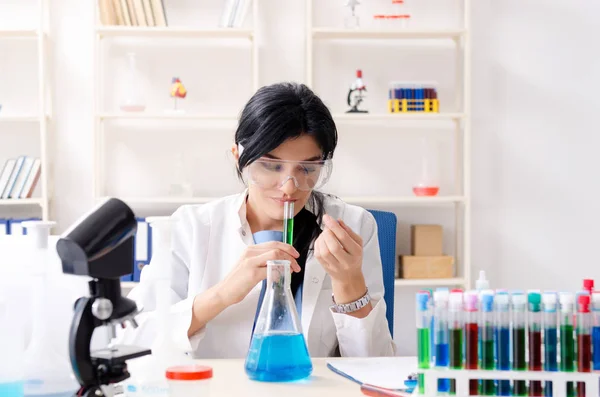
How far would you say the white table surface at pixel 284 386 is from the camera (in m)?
1.23

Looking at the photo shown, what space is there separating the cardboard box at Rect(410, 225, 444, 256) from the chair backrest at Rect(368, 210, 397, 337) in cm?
148

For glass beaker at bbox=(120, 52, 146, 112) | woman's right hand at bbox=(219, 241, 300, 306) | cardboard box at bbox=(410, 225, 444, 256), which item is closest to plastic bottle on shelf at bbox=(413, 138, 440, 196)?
cardboard box at bbox=(410, 225, 444, 256)

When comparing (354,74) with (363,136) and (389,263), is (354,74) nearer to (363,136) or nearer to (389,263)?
(363,136)

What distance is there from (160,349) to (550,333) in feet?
1.88

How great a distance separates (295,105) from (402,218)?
2024 mm

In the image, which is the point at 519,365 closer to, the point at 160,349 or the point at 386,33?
the point at 160,349

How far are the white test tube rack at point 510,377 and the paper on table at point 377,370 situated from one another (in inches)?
6.2

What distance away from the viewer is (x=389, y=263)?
2.02 metres

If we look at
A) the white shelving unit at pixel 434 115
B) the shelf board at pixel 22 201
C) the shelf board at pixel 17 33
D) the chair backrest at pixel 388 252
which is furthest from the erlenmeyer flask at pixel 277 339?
the shelf board at pixel 17 33

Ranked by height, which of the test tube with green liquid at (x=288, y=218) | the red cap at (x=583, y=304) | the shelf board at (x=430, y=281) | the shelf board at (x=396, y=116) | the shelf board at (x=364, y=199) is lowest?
the shelf board at (x=430, y=281)

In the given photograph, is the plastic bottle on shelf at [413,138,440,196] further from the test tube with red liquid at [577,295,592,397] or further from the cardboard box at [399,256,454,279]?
the test tube with red liquid at [577,295,592,397]

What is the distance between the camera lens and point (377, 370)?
1.41m

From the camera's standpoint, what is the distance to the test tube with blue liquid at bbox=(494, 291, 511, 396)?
3.61 feet

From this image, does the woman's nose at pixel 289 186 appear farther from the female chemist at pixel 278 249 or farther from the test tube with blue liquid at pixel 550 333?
the test tube with blue liquid at pixel 550 333
